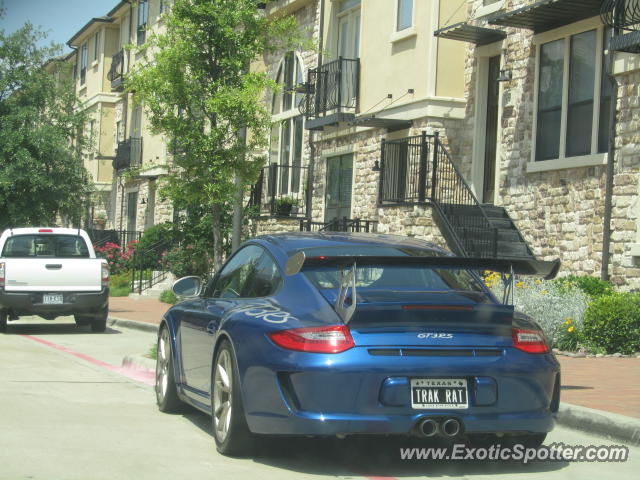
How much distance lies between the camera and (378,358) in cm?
570

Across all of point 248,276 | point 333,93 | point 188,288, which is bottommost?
point 188,288

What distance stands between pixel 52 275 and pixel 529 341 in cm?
1236

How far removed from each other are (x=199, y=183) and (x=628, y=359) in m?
7.79

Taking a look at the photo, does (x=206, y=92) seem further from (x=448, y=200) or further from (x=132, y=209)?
(x=132, y=209)

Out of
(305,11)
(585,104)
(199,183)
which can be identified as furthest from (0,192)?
(585,104)

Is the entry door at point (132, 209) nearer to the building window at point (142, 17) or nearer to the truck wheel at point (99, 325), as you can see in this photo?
the building window at point (142, 17)

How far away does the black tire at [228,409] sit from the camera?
6238mm

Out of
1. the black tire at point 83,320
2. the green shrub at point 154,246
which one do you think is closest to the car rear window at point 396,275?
the black tire at point 83,320

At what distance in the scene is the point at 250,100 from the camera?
16.8 metres

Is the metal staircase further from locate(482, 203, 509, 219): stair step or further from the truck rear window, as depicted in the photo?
the truck rear window

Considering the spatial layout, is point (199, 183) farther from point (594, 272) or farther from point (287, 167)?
point (287, 167)

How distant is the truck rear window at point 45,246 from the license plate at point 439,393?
42.2ft

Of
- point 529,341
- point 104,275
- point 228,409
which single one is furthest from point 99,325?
point 529,341

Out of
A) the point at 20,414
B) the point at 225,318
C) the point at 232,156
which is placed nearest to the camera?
the point at 225,318
